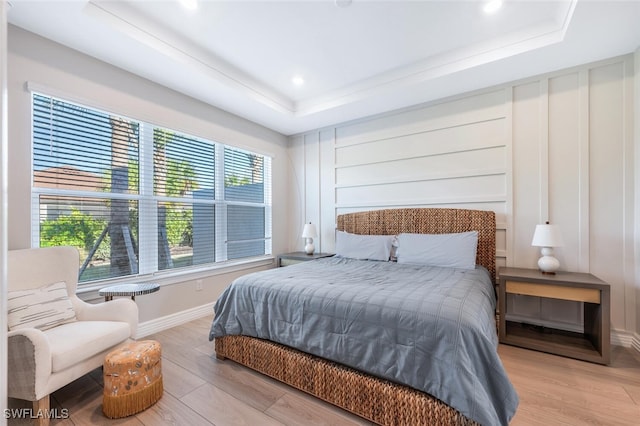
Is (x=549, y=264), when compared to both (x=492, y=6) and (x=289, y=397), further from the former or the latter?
(x=289, y=397)

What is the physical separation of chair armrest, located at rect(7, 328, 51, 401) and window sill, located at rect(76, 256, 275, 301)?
0.98 meters

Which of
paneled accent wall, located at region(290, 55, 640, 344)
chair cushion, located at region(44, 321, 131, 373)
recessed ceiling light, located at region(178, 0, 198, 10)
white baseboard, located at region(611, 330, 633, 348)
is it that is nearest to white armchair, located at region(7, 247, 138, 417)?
chair cushion, located at region(44, 321, 131, 373)

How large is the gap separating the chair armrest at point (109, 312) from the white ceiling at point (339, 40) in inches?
83.3

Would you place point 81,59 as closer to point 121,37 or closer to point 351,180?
point 121,37

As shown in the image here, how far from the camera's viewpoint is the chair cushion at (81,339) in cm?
160

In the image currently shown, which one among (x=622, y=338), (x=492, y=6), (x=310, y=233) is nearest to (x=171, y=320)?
(x=310, y=233)

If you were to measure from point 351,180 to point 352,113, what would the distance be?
3.08 feet

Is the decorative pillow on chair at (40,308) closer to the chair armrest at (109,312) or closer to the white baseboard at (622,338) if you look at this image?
the chair armrest at (109,312)

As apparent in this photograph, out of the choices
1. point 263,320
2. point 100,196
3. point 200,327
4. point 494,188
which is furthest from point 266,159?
point 494,188

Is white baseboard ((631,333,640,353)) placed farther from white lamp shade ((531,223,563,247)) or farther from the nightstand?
the nightstand

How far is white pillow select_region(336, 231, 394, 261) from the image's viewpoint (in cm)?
333

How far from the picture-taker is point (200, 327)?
9.96ft

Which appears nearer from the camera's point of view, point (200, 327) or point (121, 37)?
point (121, 37)

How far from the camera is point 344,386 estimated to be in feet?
5.49
